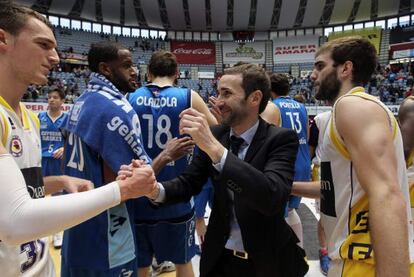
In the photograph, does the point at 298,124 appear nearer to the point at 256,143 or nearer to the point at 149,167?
the point at 256,143

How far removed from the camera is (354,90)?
1.53m

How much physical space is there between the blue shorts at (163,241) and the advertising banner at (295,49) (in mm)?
30854

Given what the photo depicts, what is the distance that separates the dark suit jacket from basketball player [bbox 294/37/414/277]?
0.21m

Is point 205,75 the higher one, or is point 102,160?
point 205,75

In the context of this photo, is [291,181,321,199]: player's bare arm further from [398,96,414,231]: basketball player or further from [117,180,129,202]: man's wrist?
[117,180,129,202]: man's wrist

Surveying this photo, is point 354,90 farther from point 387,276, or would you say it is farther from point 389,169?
point 387,276

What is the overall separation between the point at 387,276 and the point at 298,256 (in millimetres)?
634

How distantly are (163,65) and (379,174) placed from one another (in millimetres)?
1941

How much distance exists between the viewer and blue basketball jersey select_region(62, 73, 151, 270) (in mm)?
1829

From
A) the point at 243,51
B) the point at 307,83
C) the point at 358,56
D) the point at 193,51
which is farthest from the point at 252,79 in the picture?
the point at 243,51

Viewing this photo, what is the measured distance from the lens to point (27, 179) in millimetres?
1390

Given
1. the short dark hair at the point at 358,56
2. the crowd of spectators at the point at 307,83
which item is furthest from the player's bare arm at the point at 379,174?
the crowd of spectators at the point at 307,83

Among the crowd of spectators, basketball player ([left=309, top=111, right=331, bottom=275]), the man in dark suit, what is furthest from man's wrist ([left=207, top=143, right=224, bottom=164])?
the crowd of spectators

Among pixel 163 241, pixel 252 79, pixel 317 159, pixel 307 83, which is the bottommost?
pixel 163 241
